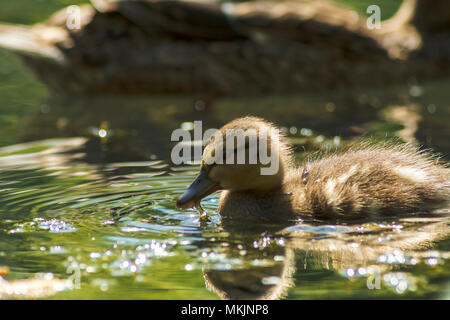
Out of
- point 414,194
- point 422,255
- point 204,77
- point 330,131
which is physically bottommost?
point 422,255

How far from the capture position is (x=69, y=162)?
7.13 m

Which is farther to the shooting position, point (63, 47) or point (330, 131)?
point (63, 47)

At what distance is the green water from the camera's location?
13.9 feet

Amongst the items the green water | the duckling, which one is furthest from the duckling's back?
the green water

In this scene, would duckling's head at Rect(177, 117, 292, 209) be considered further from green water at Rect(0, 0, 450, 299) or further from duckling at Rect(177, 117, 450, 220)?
green water at Rect(0, 0, 450, 299)

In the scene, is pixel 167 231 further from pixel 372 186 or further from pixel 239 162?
pixel 372 186

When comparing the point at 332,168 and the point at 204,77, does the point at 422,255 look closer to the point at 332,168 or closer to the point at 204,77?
the point at 332,168

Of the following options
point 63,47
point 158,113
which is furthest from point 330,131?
point 63,47

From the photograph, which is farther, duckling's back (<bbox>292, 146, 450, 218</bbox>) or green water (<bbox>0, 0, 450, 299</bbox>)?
duckling's back (<bbox>292, 146, 450, 218</bbox>)

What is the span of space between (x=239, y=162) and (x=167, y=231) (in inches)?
26.3

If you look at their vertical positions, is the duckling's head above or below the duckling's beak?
above

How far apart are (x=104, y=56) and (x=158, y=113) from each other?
119 centimetres

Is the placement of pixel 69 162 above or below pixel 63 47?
below

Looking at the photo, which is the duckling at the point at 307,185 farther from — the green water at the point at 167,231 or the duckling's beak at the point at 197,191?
the green water at the point at 167,231
